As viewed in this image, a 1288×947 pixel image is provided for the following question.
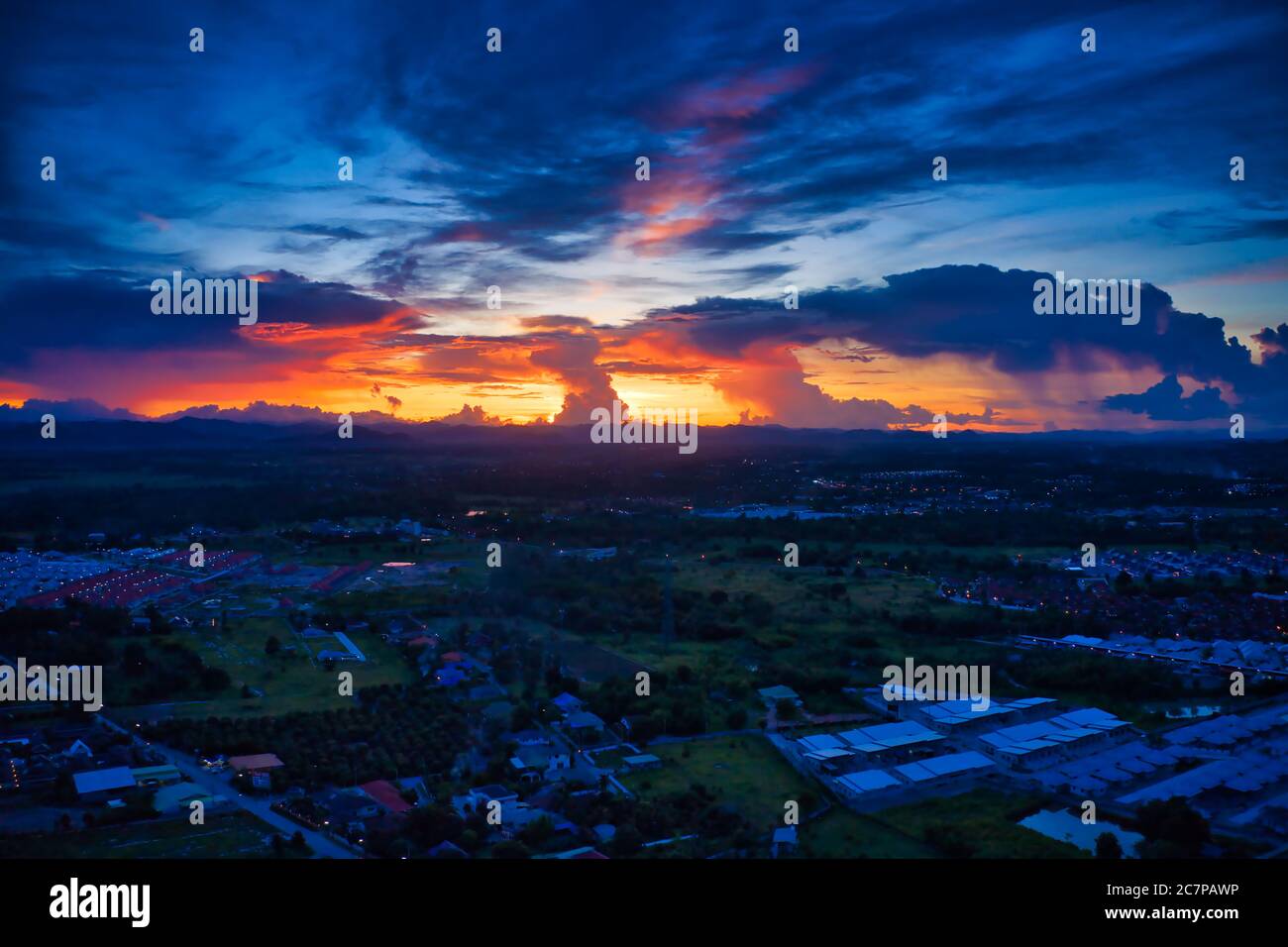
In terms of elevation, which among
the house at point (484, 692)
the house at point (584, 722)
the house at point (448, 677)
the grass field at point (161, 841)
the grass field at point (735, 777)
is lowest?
the grass field at point (735, 777)

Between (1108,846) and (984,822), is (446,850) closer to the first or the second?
(984,822)

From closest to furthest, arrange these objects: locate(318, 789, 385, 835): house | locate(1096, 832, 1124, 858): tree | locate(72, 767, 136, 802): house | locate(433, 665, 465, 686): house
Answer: locate(1096, 832, 1124, 858): tree
locate(318, 789, 385, 835): house
locate(72, 767, 136, 802): house
locate(433, 665, 465, 686): house

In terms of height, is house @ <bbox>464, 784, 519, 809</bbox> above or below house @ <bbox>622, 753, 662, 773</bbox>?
above

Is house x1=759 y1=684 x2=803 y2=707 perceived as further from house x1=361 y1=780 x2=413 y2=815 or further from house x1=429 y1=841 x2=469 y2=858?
house x1=429 y1=841 x2=469 y2=858

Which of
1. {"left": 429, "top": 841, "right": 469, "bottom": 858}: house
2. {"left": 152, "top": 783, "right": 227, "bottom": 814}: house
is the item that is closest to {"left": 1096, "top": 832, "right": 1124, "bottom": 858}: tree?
{"left": 429, "top": 841, "right": 469, "bottom": 858}: house

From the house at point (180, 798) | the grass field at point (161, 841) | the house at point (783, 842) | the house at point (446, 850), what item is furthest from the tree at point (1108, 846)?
the house at point (180, 798)

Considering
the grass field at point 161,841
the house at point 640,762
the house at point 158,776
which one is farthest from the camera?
the house at point 640,762

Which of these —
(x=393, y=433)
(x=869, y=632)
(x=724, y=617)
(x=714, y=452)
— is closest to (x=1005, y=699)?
(x=869, y=632)

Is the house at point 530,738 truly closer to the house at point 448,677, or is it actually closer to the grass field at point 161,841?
the house at point 448,677

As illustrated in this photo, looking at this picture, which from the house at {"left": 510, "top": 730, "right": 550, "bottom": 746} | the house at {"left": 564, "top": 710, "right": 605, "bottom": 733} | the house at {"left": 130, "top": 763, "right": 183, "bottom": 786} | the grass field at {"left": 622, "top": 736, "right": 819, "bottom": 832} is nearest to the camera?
the grass field at {"left": 622, "top": 736, "right": 819, "bottom": 832}
